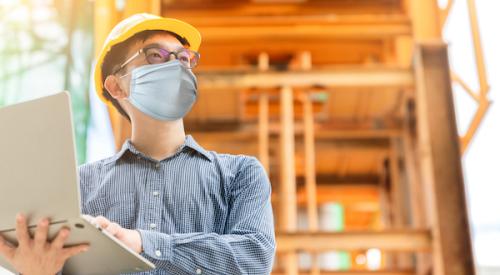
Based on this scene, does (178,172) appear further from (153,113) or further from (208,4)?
(208,4)

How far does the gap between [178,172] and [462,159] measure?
30.4 feet

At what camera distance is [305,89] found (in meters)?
13.2

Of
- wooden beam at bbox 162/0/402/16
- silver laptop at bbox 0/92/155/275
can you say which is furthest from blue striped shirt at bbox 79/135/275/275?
wooden beam at bbox 162/0/402/16

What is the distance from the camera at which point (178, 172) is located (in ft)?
11.3

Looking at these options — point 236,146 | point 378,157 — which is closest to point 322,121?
point 236,146

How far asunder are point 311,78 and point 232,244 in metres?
9.98

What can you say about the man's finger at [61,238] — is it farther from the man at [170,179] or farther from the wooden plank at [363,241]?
the wooden plank at [363,241]

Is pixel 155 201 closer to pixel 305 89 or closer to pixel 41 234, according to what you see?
pixel 41 234

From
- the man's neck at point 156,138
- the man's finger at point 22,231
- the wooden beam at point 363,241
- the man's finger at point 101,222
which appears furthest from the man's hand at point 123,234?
the wooden beam at point 363,241

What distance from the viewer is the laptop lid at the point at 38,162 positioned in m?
2.63

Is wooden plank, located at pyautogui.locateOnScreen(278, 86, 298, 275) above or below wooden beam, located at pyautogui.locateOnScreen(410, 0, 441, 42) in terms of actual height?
below

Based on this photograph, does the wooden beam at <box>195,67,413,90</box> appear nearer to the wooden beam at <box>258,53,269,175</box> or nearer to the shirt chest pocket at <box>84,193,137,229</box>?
the wooden beam at <box>258,53,269,175</box>

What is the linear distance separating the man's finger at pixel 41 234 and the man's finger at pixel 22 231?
0.05 metres

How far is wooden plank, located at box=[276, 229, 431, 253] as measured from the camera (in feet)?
37.4
